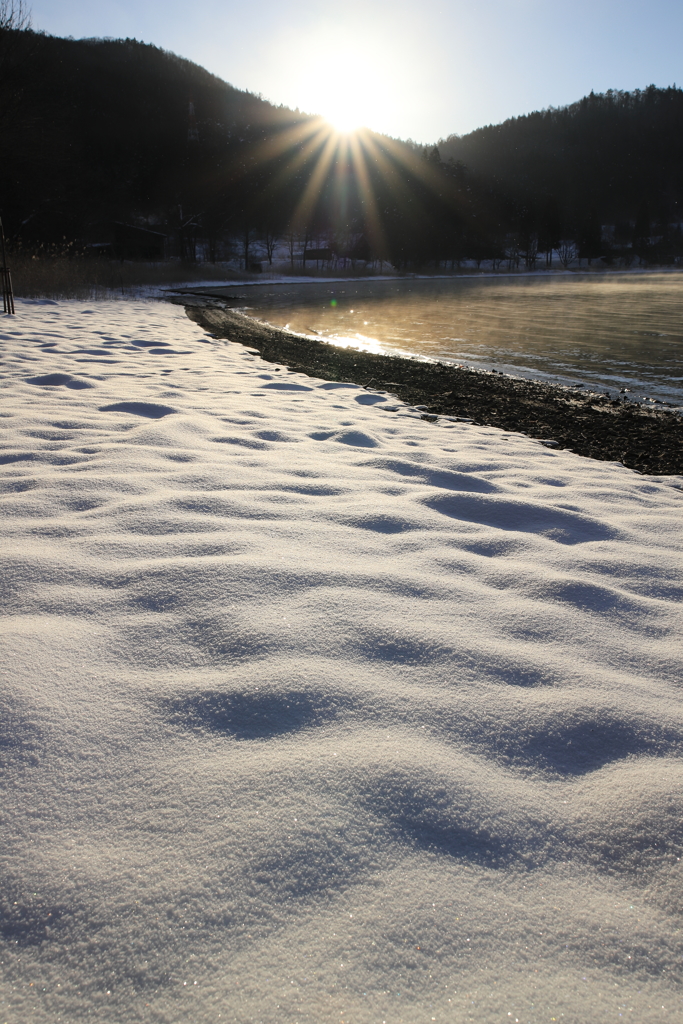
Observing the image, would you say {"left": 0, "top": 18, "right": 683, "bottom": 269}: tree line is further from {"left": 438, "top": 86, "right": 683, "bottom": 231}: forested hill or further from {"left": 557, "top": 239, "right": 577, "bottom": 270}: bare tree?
{"left": 438, "top": 86, "right": 683, "bottom": 231}: forested hill

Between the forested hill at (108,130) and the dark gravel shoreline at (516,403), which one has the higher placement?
A: the forested hill at (108,130)

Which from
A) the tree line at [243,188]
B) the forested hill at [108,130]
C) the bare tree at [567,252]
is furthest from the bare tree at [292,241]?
the bare tree at [567,252]

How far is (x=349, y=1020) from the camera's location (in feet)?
2.58

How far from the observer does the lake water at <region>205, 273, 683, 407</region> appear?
32.8 feet

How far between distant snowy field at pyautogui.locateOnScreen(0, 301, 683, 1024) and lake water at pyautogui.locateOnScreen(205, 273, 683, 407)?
7.48m

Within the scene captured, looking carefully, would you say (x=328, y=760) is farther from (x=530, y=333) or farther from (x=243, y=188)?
(x=243, y=188)

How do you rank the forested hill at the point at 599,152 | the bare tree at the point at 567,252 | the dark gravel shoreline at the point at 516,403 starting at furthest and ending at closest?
the forested hill at the point at 599,152, the bare tree at the point at 567,252, the dark gravel shoreline at the point at 516,403

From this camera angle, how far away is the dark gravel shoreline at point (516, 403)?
16.7 ft

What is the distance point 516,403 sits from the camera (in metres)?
7.09

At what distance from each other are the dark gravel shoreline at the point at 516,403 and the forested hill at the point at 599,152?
115527mm

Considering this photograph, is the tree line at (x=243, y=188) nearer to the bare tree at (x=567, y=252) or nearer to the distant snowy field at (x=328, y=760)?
the bare tree at (x=567, y=252)

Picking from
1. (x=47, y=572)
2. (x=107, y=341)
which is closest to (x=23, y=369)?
(x=107, y=341)

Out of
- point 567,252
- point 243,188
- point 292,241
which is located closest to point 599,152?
point 567,252

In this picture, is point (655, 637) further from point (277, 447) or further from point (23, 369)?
point (23, 369)
